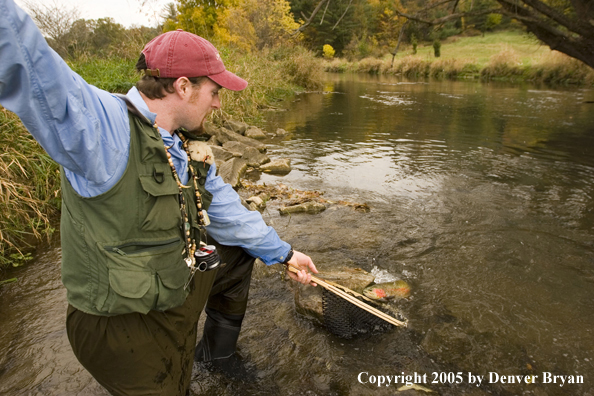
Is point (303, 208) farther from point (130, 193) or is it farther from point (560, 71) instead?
point (560, 71)

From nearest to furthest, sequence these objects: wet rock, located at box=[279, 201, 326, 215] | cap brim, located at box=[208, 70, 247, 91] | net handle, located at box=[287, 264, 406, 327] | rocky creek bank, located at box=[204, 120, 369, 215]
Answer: cap brim, located at box=[208, 70, 247, 91] < net handle, located at box=[287, 264, 406, 327] < wet rock, located at box=[279, 201, 326, 215] < rocky creek bank, located at box=[204, 120, 369, 215]

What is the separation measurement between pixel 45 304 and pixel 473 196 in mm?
5831

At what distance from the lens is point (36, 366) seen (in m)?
2.80

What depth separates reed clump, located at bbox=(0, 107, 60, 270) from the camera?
4.25 meters

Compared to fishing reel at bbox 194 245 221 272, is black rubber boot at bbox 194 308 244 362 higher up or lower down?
lower down

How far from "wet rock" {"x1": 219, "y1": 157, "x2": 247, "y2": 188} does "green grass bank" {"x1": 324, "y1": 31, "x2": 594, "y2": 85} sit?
11.3 metres

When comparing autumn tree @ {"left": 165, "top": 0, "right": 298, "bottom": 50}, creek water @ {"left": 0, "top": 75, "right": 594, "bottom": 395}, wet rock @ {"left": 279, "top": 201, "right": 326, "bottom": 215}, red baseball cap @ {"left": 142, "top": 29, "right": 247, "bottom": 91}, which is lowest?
creek water @ {"left": 0, "top": 75, "right": 594, "bottom": 395}

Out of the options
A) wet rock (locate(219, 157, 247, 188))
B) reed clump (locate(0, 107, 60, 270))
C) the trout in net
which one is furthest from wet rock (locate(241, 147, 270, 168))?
the trout in net

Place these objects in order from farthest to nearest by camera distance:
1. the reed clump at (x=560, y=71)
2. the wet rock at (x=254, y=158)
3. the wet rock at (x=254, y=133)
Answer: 1. the reed clump at (x=560, y=71)
2. the wet rock at (x=254, y=133)
3. the wet rock at (x=254, y=158)

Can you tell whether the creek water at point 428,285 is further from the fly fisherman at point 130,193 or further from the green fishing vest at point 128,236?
the green fishing vest at point 128,236

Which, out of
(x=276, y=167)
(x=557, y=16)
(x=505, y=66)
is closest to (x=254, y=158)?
(x=276, y=167)

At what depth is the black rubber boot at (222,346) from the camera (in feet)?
8.87

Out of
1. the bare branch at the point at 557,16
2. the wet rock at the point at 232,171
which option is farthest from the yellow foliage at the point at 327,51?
the wet rock at the point at 232,171

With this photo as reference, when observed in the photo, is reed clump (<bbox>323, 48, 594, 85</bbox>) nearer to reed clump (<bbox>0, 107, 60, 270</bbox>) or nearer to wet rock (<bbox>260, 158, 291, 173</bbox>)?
wet rock (<bbox>260, 158, 291, 173</bbox>)
